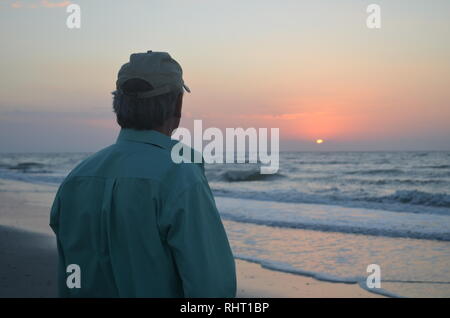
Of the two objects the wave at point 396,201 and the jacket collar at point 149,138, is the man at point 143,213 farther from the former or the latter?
the wave at point 396,201

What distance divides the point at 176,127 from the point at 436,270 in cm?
654

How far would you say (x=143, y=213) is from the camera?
1.28 meters

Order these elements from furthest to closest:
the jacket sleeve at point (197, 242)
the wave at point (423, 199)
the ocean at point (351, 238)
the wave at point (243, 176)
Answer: the wave at point (243, 176) < the wave at point (423, 199) < the ocean at point (351, 238) < the jacket sleeve at point (197, 242)

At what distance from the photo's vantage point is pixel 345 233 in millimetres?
10492

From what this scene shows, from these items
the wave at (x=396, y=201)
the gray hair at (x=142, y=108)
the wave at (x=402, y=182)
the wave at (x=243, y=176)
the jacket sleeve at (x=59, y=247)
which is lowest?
the wave at (x=396, y=201)

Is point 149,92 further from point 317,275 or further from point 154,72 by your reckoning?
point 317,275

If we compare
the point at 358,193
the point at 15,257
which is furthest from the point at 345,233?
the point at 358,193

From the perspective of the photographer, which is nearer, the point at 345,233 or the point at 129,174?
the point at 129,174

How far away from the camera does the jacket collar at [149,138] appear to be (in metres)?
1.38

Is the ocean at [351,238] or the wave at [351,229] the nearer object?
the ocean at [351,238]

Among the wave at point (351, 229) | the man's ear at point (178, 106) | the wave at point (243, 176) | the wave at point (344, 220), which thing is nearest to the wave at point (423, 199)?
the wave at point (344, 220)

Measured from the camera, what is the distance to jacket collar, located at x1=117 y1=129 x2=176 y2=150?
1382 mm
